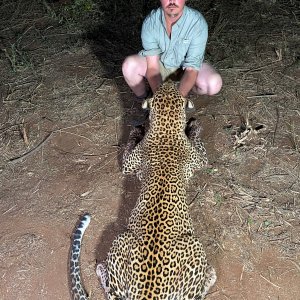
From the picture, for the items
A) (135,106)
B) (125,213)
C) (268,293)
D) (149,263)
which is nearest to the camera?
(149,263)

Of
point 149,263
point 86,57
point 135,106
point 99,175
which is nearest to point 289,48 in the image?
point 135,106

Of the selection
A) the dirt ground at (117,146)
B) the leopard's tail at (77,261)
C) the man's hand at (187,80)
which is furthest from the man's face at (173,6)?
the leopard's tail at (77,261)

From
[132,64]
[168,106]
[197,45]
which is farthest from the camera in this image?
[132,64]

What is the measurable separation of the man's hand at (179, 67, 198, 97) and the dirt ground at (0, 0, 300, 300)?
829mm

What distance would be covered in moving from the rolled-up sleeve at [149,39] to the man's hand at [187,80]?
47cm

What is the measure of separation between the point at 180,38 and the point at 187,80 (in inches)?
19.5

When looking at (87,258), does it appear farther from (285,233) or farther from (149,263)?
(285,233)

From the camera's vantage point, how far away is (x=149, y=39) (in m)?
5.41

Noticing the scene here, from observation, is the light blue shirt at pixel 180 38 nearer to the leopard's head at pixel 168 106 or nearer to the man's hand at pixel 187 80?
the man's hand at pixel 187 80

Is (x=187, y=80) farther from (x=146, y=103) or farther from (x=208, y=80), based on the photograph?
(x=146, y=103)

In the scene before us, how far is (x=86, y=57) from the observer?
759 cm

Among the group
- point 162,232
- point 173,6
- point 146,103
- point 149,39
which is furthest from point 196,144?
point 162,232

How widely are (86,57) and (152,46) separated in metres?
2.40

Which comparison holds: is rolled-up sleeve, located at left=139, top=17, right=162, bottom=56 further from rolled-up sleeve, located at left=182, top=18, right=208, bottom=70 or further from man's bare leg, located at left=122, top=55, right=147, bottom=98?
rolled-up sleeve, located at left=182, top=18, right=208, bottom=70
